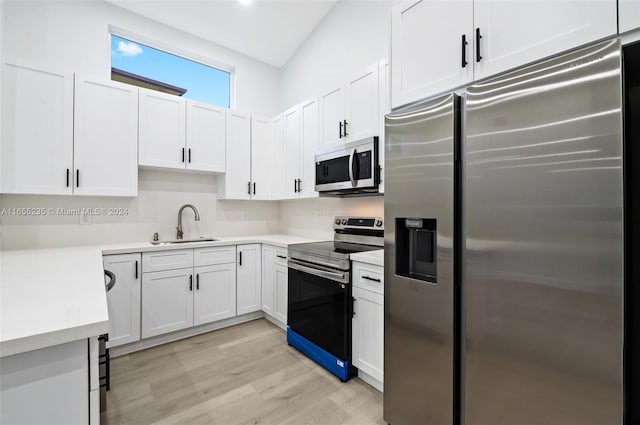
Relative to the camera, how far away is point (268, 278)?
10.3 feet

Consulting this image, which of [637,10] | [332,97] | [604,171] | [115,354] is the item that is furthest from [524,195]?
[115,354]

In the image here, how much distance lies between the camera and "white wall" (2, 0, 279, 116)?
8.19 ft

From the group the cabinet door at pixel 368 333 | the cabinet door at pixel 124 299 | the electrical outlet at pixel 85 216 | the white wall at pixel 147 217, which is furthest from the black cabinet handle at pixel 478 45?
the electrical outlet at pixel 85 216

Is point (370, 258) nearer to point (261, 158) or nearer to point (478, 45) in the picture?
point (478, 45)

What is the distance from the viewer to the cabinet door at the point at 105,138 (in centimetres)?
251

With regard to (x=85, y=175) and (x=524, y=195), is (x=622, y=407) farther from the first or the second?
(x=85, y=175)

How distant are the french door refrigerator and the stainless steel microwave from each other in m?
0.68

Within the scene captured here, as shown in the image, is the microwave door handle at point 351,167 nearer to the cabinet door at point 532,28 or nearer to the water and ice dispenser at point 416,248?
the water and ice dispenser at point 416,248

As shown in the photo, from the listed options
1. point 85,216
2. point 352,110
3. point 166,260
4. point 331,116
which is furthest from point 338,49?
point 85,216

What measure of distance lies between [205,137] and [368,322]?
2.55 metres

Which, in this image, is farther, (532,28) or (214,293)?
(214,293)

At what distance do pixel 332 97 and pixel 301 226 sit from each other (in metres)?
1.65

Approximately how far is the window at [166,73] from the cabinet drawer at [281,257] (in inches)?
84.4

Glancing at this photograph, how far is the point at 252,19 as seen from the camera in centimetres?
327
